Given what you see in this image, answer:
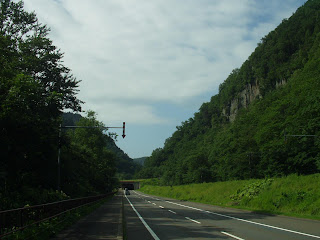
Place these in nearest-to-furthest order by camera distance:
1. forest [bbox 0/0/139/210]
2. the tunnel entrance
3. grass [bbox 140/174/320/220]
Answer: forest [bbox 0/0/139/210] → grass [bbox 140/174/320/220] → the tunnel entrance

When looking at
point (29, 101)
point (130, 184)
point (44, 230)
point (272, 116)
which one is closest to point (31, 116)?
point (29, 101)

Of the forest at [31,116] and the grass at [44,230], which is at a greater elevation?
the forest at [31,116]

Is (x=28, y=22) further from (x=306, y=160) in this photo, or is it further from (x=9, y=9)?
(x=306, y=160)

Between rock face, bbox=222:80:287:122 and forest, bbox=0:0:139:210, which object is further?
rock face, bbox=222:80:287:122

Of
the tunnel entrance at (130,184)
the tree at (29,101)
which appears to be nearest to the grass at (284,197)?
the tree at (29,101)

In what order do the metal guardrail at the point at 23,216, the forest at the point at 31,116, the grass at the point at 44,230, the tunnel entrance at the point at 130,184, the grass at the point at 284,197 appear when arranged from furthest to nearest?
1. the tunnel entrance at the point at 130,184
2. the grass at the point at 284,197
3. the forest at the point at 31,116
4. the grass at the point at 44,230
5. the metal guardrail at the point at 23,216

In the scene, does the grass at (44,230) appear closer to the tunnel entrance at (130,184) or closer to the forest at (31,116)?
the forest at (31,116)

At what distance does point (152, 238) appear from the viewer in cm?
1105

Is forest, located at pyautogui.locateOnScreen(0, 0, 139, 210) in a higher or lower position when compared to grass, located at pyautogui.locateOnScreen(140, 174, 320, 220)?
higher

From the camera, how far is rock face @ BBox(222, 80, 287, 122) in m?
150

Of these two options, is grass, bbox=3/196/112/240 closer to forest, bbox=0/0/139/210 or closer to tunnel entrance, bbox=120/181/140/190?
forest, bbox=0/0/139/210

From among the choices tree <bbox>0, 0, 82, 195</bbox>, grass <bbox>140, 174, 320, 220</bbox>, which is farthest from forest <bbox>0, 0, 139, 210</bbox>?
grass <bbox>140, 174, 320, 220</bbox>

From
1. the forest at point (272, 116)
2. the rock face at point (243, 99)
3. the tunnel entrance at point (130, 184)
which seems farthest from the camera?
the tunnel entrance at point (130, 184)

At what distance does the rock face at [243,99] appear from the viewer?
150m
